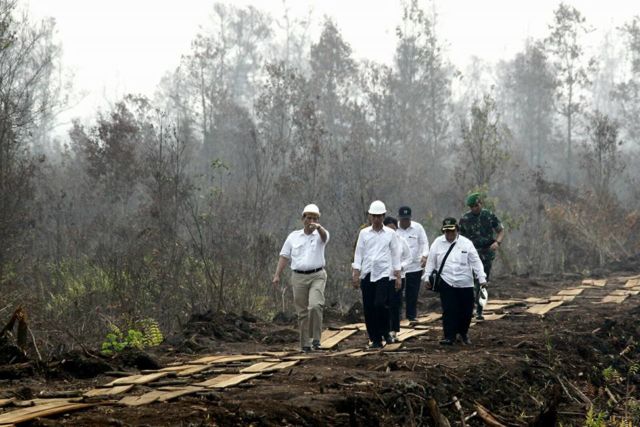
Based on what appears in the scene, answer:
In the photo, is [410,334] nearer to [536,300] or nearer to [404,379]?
[404,379]

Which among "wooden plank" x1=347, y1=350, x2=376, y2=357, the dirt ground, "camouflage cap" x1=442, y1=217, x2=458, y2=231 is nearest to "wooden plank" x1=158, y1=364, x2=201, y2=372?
the dirt ground

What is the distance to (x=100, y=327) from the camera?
17.7 meters

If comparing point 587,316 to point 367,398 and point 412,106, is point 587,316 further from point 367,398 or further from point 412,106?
point 412,106

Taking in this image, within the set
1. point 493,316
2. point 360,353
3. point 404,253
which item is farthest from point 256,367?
point 493,316

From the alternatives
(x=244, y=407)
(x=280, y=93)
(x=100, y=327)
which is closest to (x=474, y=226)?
(x=100, y=327)

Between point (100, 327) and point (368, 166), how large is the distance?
59.8 ft

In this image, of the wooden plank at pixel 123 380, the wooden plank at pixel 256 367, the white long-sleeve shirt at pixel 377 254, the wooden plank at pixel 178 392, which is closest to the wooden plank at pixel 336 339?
the white long-sleeve shirt at pixel 377 254

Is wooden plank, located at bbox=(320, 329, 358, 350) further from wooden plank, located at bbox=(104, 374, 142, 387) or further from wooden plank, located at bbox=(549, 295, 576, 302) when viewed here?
wooden plank, located at bbox=(549, 295, 576, 302)

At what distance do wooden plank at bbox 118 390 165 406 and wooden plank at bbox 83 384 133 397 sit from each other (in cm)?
34

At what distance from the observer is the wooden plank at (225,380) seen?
9734 mm

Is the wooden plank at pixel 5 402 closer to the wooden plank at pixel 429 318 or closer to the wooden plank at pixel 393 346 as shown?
the wooden plank at pixel 393 346

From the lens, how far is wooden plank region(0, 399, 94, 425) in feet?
24.7

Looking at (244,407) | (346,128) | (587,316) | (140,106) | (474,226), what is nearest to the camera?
(244,407)

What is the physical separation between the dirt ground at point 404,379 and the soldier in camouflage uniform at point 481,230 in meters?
1.17
